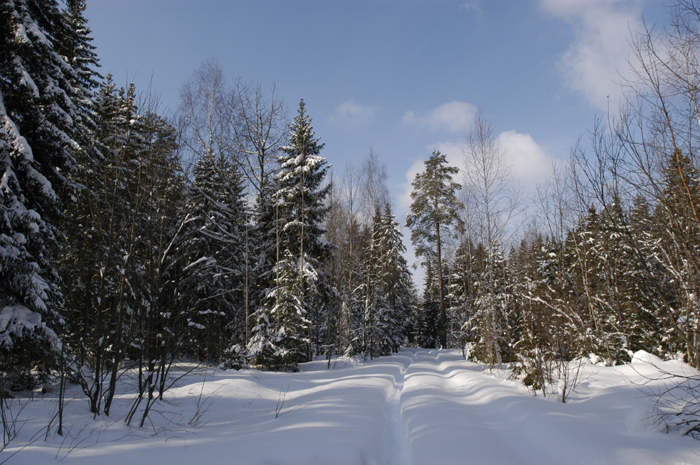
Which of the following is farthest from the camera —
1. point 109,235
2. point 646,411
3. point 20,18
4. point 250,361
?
point 250,361

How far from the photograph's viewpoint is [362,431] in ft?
17.4

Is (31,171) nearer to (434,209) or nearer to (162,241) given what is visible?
(162,241)

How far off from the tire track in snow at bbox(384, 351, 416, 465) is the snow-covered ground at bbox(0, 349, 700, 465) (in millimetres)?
27

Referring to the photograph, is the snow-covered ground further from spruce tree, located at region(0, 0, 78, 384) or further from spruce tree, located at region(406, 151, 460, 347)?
spruce tree, located at region(406, 151, 460, 347)

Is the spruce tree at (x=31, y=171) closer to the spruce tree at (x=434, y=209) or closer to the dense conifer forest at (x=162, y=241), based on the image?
the dense conifer forest at (x=162, y=241)

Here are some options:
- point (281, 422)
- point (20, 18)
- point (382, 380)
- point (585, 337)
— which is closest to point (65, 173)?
point (20, 18)

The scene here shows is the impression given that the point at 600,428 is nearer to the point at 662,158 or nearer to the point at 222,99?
the point at 662,158

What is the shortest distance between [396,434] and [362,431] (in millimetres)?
1103

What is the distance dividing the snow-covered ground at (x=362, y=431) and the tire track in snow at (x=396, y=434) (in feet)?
0.09

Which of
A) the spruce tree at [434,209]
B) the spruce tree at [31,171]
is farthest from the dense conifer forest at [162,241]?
the spruce tree at [434,209]

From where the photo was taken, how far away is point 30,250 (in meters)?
7.08

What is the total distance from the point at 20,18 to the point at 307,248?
1215cm

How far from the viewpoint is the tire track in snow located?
486 cm

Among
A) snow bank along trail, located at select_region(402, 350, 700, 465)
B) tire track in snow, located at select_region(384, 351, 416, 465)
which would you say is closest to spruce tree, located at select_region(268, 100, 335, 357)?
tire track in snow, located at select_region(384, 351, 416, 465)
